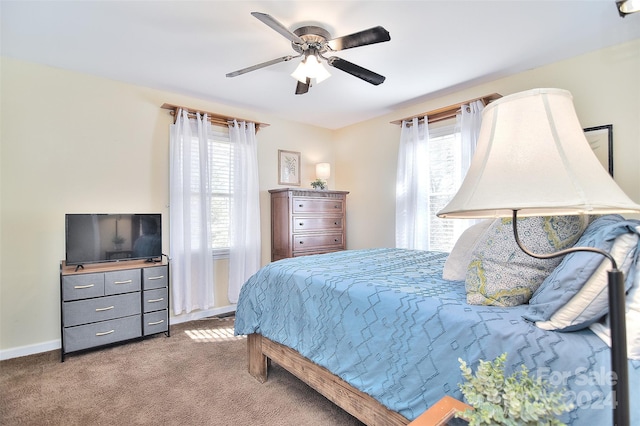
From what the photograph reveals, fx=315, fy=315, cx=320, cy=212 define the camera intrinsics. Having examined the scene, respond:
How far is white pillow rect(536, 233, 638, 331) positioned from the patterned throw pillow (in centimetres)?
22

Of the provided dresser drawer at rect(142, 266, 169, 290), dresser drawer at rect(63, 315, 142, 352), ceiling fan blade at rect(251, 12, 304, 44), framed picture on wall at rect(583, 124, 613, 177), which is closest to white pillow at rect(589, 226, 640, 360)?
ceiling fan blade at rect(251, 12, 304, 44)

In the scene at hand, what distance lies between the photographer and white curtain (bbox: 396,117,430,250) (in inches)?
Result: 155

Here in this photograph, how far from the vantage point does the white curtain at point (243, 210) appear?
13.2 ft

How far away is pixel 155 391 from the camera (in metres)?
2.21

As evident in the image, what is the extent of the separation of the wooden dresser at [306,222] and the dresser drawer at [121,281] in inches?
68.8

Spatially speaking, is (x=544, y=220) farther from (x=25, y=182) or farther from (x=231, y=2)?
(x=25, y=182)

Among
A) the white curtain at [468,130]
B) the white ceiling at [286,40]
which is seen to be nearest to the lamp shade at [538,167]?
the white ceiling at [286,40]

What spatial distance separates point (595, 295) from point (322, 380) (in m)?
1.37

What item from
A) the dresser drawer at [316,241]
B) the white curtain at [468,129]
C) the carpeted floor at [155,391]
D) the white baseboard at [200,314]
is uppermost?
the white curtain at [468,129]

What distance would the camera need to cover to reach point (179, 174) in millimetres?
3635

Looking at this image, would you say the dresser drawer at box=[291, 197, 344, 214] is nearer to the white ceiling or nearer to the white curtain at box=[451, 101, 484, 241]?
the white ceiling

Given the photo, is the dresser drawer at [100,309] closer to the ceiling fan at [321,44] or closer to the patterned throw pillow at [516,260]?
the ceiling fan at [321,44]

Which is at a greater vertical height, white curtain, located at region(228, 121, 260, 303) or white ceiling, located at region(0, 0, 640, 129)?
white ceiling, located at region(0, 0, 640, 129)

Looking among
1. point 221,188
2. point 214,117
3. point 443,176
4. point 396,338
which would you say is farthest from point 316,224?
point 396,338
